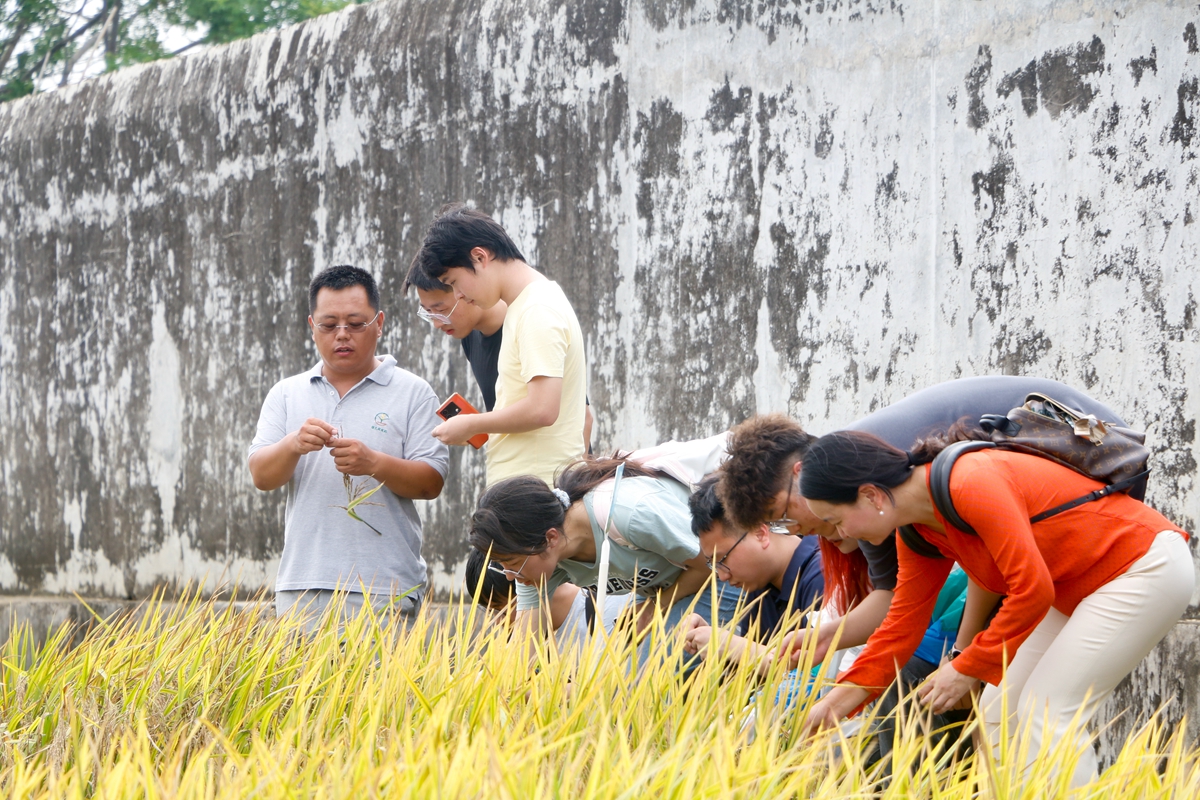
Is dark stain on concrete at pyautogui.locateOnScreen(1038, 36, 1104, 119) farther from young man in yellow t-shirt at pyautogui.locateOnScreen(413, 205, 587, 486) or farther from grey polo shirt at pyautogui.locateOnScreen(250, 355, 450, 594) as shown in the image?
grey polo shirt at pyautogui.locateOnScreen(250, 355, 450, 594)

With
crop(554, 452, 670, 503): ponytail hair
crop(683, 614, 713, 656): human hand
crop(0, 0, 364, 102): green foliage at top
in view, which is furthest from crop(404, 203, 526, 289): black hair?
crop(0, 0, 364, 102): green foliage at top

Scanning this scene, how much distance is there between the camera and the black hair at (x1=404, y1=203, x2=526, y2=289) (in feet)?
11.1

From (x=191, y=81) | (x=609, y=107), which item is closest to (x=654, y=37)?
(x=609, y=107)

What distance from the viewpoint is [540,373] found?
3279mm

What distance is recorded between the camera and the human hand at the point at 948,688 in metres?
2.50

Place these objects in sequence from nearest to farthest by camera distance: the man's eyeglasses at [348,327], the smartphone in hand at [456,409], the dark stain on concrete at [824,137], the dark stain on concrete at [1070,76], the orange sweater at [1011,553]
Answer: the orange sweater at [1011,553] < the smartphone in hand at [456,409] < the dark stain on concrete at [1070,76] < the man's eyeglasses at [348,327] < the dark stain on concrete at [824,137]

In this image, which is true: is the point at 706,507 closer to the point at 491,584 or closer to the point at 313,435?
the point at 491,584

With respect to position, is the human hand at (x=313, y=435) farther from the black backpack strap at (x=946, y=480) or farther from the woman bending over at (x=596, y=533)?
the black backpack strap at (x=946, y=480)

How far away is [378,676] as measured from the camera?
8.54ft

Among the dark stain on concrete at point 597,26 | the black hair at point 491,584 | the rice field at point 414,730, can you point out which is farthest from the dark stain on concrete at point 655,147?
the rice field at point 414,730

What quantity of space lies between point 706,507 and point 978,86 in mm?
1789

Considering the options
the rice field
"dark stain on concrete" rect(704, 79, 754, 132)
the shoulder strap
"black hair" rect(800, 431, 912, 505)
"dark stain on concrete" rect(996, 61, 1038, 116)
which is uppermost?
"dark stain on concrete" rect(704, 79, 754, 132)

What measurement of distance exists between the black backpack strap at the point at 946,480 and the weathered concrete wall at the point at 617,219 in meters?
1.37

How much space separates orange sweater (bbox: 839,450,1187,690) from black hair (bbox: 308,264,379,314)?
193cm
